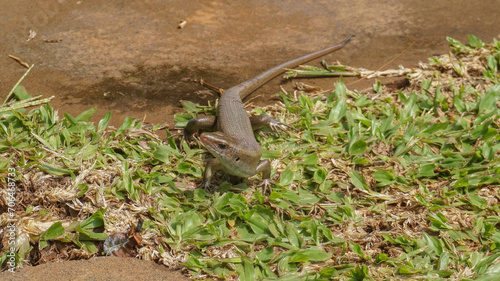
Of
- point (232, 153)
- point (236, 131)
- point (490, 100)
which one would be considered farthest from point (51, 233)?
point (490, 100)

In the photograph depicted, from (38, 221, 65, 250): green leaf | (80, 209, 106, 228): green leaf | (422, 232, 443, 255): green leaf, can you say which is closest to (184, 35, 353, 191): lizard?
(80, 209, 106, 228): green leaf

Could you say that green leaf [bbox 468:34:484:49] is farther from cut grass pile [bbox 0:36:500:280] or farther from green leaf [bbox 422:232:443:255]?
green leaf [bbox 422:232:443:255]

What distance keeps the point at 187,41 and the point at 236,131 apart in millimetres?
2363

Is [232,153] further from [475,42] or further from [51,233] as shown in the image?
[475,42]

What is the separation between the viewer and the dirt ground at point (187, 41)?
609 cm

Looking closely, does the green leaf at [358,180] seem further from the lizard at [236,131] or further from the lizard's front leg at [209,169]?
the lizard's front leg at [209,169]

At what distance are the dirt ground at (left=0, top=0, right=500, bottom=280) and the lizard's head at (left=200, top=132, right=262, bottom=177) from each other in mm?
1140

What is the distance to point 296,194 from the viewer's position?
477 cm

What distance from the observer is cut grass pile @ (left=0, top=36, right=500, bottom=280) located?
4.16m

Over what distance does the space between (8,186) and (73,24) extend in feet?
11.0

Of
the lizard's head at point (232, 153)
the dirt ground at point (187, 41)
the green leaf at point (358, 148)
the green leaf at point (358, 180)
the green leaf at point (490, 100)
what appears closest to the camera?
the lizard's head at point (232, 153)

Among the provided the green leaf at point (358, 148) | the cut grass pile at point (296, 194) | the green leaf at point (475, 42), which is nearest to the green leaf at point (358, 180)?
the cut grass pile at point (296, 194)

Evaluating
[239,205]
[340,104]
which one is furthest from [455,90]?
[239,205]

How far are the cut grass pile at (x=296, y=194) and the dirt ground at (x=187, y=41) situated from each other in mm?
521
